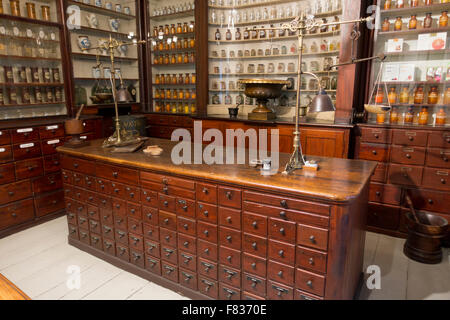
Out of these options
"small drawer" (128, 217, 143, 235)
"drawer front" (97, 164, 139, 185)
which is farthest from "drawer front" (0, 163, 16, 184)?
"small drawer" (128, 217, 143, 235)

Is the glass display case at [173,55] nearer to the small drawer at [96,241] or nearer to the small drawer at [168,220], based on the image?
the small drawer at [96,241]

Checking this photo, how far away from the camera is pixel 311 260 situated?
1.69 m

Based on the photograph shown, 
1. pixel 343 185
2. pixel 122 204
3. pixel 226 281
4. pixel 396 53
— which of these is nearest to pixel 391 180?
pixel 396 53

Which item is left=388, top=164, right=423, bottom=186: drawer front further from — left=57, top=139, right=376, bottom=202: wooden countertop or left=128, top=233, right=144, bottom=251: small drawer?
left=128, top=233, right=144, bottom=251: small drawer

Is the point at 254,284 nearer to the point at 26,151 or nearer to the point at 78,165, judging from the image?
the point at 78,165

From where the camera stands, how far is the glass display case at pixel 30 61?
3654 millimetres

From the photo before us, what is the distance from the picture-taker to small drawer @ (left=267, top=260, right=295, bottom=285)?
1770 mm

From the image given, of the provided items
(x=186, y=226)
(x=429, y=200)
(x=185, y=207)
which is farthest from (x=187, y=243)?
(x=429, y=200)

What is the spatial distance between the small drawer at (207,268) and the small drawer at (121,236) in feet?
2.37

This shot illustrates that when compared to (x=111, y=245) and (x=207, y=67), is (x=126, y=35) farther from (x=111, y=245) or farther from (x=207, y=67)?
(x=111, y=245)

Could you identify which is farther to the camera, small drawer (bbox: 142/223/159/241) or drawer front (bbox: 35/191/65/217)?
drawer front (bbox: 35/191/65/217)

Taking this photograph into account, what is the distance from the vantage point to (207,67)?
4.96 meters
